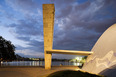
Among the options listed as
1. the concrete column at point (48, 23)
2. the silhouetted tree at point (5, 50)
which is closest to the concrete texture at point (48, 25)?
the concrete column at point (48, 23)

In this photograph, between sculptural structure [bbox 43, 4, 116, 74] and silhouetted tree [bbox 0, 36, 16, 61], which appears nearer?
sculptural structure [bbox 43, 4, 116, 74]

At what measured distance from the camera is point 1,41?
46.2 meters

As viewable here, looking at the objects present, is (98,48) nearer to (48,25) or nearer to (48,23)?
(48,25)

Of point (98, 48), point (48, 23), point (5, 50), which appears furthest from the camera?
point (5, 50)

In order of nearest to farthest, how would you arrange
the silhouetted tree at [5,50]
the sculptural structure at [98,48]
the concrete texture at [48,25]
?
the sculptural structure at [98,48] → the concrete texture at [48,25] → the silhouetted tree at [5,50]

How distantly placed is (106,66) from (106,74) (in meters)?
1.38

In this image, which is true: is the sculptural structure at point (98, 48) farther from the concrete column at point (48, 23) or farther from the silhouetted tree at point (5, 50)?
the silhouetted tree at point (5, 50)

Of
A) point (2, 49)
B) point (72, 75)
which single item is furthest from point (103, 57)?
point (2, 49)

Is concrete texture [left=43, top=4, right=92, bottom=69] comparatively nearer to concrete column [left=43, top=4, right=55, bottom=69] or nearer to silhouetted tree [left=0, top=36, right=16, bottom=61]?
concrete column [left=43, top=4, right=55, bottom=69]

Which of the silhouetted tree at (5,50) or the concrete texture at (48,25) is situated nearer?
the concrete texture at (48,25)

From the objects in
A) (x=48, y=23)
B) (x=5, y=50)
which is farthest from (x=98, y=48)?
(x=5, y=50)

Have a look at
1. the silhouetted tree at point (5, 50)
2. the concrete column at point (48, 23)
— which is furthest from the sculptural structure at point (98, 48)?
the silhouetted tree at point (5, 50)

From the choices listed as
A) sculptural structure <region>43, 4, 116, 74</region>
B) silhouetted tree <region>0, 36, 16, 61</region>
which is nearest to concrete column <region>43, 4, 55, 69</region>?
sculptural structure <region>43, 4, 116, 74</region>

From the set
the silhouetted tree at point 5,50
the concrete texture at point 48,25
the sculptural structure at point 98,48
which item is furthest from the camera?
the silhouetted tree at point 5,50
